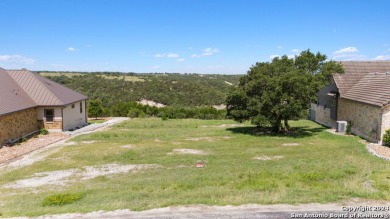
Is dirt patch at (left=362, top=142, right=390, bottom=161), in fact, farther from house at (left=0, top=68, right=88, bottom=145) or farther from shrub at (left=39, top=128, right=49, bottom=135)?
shrub at (left=39, top=128, right=49, bottom=135)

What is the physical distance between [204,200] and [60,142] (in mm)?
15365

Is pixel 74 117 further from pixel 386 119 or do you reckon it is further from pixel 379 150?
pixel 386 119

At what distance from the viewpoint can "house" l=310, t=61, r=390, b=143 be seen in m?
18.7

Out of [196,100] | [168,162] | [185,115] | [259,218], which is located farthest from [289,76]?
[196,100]

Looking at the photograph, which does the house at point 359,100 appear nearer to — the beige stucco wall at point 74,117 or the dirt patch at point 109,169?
the dirt patch at point 109,169

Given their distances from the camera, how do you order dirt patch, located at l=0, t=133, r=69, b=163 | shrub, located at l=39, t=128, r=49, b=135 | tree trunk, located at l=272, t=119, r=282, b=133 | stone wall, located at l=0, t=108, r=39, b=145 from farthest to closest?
shrub, located at l=39, t=128, r=49, b=135 < tree trunk, located at l=272, t=119, r=282, b=133 < stone wall, located at l=0, t=108, r=39, b=145 < dirt patch, located at l=0, t=133, r=69, b=163

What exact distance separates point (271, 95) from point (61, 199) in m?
15.5

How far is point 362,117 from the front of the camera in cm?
2097

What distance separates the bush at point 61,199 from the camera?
338 inches

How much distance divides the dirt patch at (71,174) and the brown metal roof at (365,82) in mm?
14163

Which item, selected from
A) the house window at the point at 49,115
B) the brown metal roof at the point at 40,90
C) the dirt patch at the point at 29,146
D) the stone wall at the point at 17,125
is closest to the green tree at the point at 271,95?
the dirt patch at the point at 29,146

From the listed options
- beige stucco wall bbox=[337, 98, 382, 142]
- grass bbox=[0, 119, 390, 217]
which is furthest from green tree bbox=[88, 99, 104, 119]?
beige stucco wall bbox=[337, 98, 382, 142]

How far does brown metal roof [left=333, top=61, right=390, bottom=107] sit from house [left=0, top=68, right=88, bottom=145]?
2087 centimetres

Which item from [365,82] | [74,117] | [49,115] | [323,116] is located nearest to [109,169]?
[49,115]
